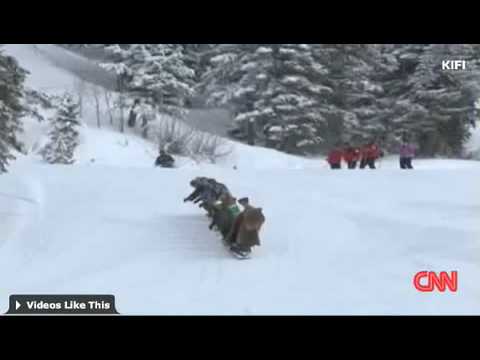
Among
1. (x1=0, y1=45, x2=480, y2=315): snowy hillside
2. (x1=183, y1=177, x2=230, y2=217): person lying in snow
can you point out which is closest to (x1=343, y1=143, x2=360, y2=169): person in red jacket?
(x1=0, y1=45, x2=480, y2=315): snowy hillside

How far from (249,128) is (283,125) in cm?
35

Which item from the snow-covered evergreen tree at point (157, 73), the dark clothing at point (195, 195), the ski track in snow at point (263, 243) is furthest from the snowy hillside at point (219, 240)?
the snow-covered evergreen tree at point (157, 73)

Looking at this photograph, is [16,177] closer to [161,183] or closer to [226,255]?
[161,183]

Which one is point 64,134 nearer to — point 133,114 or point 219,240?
point 133,114

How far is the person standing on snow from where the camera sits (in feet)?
23.5

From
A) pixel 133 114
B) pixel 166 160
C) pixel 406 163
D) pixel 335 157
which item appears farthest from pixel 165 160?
pixel 406 163

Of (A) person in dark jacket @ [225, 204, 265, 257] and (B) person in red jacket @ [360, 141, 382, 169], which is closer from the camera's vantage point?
(A) person in dark jacket @ [225, 204, 265, 257]

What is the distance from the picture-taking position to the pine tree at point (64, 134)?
620cm

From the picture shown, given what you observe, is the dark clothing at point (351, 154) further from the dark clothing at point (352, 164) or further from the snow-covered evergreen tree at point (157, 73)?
the snow-covered evergreen tree at point (157, 73)

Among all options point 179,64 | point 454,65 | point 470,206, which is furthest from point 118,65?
point 470,206

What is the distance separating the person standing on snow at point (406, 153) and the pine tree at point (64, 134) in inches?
134

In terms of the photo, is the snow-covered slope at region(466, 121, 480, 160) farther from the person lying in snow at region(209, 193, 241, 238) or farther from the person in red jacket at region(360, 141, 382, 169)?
the person lying in snow at region(209, 193, 241, 238)

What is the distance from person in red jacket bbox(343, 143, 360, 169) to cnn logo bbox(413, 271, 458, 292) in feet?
5.95

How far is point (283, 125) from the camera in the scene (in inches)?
269
